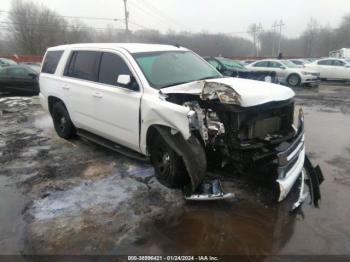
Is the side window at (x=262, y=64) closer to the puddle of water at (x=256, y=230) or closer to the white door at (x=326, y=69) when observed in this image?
the white door at (x=326, y=69)

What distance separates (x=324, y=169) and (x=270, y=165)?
146cm

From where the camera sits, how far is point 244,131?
14.3 ft

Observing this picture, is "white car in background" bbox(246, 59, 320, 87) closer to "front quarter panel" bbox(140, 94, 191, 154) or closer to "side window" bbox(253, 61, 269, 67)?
"side window" bbox(253, 61, 269, 67)

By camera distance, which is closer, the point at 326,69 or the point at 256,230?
the point at 256,230

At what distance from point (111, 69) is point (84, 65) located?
2.93ft

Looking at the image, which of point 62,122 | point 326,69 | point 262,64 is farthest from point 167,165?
point 326,69

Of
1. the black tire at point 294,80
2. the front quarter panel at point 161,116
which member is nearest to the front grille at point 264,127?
the front quarter panel at point 161,116

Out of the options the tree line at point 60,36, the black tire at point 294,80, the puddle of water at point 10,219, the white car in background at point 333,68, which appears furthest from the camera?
the tree line at point 60,36

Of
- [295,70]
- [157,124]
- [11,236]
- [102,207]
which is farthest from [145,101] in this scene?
[295,70]

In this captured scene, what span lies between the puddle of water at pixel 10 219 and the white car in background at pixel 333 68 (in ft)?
65.7

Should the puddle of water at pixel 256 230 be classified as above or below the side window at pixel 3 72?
above

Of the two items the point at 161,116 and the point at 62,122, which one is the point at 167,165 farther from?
the point at 62,122

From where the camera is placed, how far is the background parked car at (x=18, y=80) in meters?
15.8

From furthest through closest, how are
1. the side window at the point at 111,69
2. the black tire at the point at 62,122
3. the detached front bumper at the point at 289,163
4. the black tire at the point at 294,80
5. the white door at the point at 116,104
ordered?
the black tire at the point at 294,80 < the black tire at the point at 62,122 < the side window at the point at 111,69 < the white door at the point at 116,104 < the detached front bumper at the point at 289,163
